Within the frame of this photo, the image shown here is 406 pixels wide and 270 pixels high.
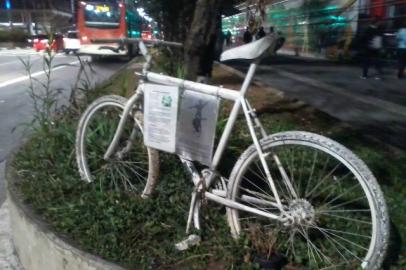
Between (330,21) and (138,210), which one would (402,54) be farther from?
(138,210)

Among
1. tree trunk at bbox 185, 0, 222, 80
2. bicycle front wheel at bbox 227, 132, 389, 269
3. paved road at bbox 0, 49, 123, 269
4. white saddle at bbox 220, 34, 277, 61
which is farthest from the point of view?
tree trunk at bbox 185, 0, 222, 80

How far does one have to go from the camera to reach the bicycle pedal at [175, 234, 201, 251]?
3.47 m

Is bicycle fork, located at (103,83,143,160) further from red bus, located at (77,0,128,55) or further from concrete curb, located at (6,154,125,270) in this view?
red bus, located at (77,0,128,55)

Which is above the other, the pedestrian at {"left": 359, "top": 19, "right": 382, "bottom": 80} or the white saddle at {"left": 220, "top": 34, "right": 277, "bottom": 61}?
the white saddle at {"left": 220, "top": 34, "right": 277, "bottom": 61}

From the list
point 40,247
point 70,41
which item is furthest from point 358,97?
point 70,41

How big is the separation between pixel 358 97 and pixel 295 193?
9.13 metres

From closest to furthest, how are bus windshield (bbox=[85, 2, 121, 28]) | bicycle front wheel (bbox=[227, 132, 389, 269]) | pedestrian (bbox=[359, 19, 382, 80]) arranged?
1. bicycle front wheel (bbox=[227, 132, 389, 269])
2. pedestrian (bbox=[359, 19, 382, 80])
3. bus windshield (bbox=[85, 2, 121, 28])

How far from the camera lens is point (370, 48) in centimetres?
1898

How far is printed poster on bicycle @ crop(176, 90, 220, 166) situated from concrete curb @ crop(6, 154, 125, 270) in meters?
0.86

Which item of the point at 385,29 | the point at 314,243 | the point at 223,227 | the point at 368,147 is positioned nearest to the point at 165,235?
the point at 223,227

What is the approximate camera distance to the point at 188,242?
3498 mm

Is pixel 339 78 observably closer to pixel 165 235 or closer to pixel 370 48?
pixel 370 48

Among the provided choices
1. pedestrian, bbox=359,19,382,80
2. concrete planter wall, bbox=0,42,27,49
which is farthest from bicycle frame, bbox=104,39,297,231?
concrete planter wall, bbox=0,42,27,49

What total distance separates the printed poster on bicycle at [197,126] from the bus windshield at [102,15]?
2853 centimetres
